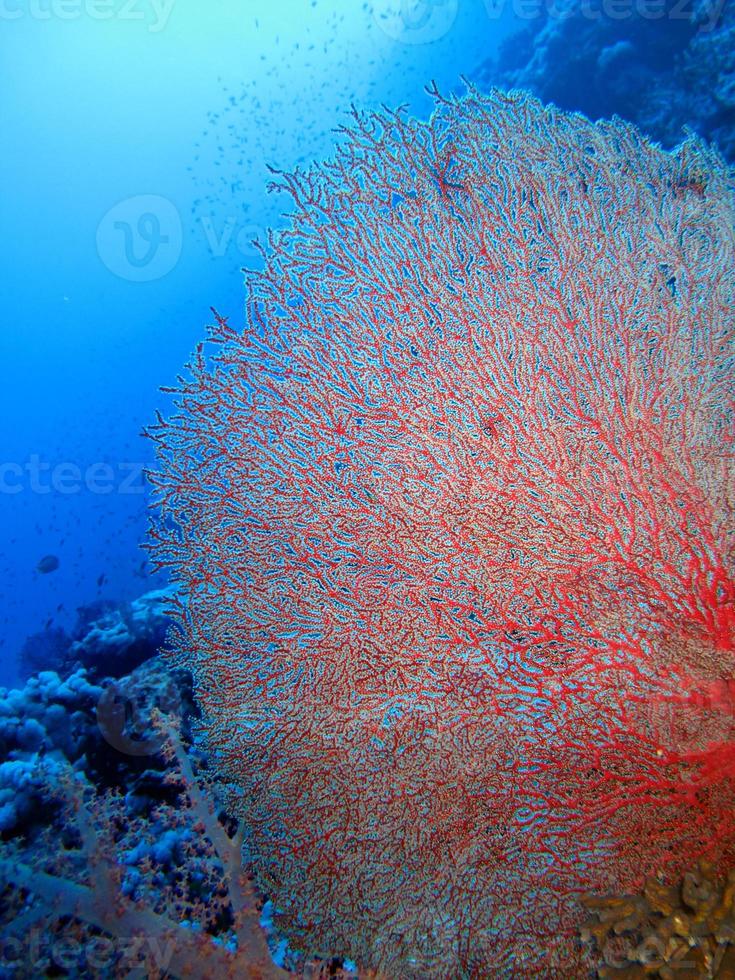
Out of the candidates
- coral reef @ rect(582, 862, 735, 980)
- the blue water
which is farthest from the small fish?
the blue water

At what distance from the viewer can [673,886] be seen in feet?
8.39

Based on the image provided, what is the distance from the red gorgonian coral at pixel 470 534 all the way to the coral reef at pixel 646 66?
663 centimetres

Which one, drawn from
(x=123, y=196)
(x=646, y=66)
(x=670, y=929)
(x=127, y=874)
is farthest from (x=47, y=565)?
(x=123, y=196)

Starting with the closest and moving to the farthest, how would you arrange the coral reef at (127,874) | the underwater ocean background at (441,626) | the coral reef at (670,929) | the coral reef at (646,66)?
the coral reef at (670,929), the coral reef at (127,874), the underwater ocean background at (441,626), the coral reef at (646,66)

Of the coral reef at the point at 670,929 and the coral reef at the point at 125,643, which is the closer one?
the coral reef at the point at 670,929

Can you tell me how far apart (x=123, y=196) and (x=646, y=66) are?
66.9 m

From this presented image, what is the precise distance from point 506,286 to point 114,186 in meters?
74.5

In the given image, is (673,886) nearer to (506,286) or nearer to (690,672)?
(690,672)

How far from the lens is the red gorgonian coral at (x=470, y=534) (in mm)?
2695

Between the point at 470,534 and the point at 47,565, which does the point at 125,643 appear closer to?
the point at 470,534

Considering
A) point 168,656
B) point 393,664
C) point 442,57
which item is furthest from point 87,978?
point 442,57

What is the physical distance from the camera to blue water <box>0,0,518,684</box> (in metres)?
50.1

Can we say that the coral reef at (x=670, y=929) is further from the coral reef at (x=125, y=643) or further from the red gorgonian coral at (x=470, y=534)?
the coral reef at (x=125, y=643)

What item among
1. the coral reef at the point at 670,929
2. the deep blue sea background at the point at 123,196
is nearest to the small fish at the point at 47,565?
the deep blue sea background at the point at 123,196
